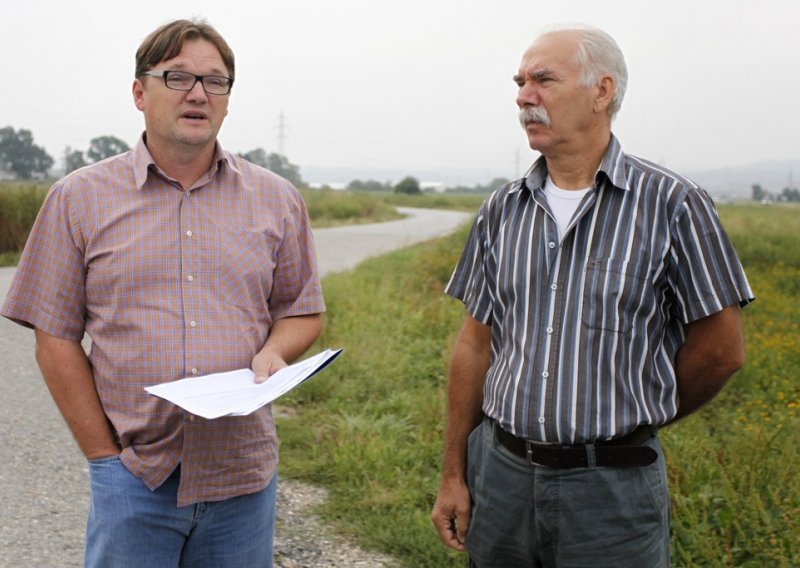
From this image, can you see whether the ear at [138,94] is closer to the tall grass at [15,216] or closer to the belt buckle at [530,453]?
the belt buckle at [530,453]

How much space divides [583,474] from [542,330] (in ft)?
1.20

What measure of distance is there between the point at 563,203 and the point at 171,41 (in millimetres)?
1090

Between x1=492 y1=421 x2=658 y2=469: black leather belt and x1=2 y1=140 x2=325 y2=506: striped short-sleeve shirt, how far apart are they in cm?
77

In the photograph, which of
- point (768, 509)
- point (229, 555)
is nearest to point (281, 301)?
point (229, 555)

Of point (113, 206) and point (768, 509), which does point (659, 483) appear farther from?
point (768, 509)

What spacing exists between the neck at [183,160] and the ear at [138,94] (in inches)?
3.7

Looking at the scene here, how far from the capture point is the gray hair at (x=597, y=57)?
2309mm

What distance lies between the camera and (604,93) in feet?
7.68

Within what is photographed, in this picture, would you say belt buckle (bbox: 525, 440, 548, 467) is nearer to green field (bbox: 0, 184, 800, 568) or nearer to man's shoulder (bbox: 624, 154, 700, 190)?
man's shoulder (bbox: 624, 154, 700, 190)

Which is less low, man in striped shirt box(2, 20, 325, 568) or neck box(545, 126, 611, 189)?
neck box(545, 126, 611, 189)

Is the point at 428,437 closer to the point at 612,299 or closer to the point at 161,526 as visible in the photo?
the point at 161,526

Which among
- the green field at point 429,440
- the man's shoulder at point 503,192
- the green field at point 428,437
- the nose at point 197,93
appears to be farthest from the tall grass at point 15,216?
the man's shoulder at point 503,192

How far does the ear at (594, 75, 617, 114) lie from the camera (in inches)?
91.6

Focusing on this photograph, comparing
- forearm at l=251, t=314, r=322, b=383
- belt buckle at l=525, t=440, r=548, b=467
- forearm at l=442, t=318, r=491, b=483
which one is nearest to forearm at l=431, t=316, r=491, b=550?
forearm at l=442, t=318, r=491, b=483
